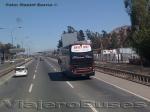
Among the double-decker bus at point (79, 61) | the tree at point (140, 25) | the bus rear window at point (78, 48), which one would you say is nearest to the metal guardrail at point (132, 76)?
the double-decker bus at point (79, 61)

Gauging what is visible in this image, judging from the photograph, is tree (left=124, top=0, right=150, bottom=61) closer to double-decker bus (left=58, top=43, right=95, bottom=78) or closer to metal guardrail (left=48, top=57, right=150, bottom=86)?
metal guardrail (left=48, top=57, right=150, bottom=86)

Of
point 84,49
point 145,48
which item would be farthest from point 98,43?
point 84,49

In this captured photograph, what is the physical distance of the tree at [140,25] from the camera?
5975 cm

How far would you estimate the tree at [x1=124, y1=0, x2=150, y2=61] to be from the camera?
196 ft

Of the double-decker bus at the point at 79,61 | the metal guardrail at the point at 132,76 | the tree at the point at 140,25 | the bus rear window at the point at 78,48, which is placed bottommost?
the metal guardrail at the point at 132,76

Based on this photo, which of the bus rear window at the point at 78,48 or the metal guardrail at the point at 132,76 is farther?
the bus rear window at the point at 78,48

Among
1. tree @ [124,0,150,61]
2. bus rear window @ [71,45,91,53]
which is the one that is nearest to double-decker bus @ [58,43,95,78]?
bus rear window @ [71,45,91,53]

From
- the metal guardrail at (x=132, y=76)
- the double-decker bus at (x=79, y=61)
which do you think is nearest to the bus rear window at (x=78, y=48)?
the double-decker bus at (x=79, y=61)

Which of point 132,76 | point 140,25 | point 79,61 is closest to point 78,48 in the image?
point 79,61

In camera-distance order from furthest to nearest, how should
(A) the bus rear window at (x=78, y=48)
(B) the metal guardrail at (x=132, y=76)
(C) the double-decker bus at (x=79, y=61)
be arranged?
(A) the bus rear window at (x=78, y=48) → (C) the double-decker bus at (x=79, y=61) → (B) the metal guardrail at (x=132, y=76)

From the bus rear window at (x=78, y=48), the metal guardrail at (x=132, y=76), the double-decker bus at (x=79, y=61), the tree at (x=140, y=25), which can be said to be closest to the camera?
the metal guardrail at (x=132, y=76)

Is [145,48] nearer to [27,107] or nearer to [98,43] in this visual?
Answer: [27,107]

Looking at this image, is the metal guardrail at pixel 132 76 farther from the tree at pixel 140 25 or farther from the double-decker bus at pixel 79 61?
the tree at pixel 140 25

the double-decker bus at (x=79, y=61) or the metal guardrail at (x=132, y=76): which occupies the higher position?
the double-decker bus at (x=79, y=61)
